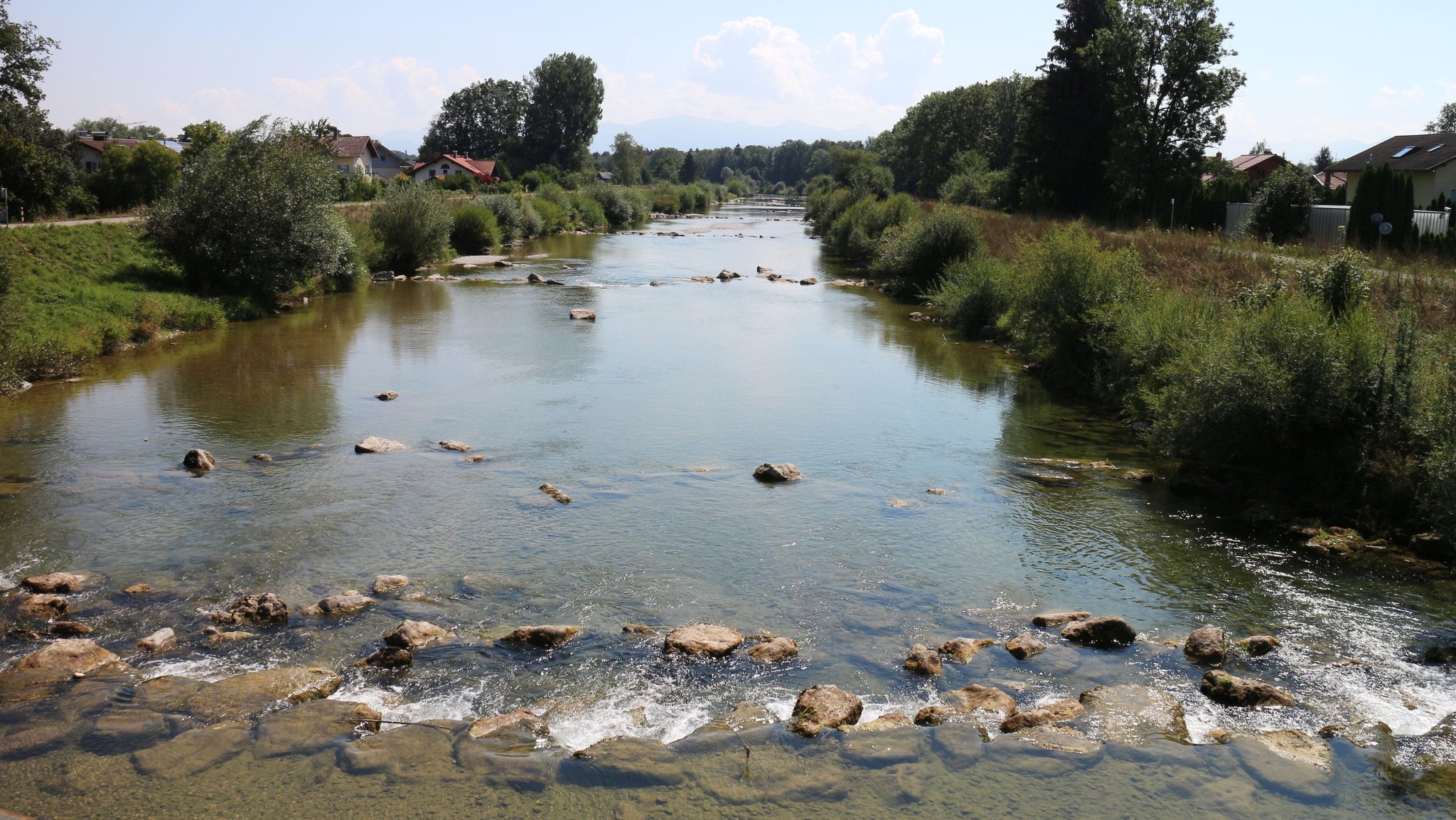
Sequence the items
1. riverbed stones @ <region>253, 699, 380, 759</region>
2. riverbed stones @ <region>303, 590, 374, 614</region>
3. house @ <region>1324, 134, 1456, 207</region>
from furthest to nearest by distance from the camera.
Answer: house @ <region>1324, 134, 1456, 207</region> < riverbed stones @ <region>303, 590, 374, 614</region> < riverbed stones @ <region>253, 699, 380, 759</region>

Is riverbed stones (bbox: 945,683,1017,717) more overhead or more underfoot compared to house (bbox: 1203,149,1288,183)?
more underfoot

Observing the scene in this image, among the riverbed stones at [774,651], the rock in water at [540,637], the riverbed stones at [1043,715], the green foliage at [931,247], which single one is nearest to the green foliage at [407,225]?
the green foliage at [931,247]

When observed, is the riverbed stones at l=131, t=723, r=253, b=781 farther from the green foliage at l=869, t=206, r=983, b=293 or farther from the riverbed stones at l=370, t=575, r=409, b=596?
the green foliage at l=869, t=206, r=983, b=293

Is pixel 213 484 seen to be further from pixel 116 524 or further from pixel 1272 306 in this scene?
pixel 1272 306

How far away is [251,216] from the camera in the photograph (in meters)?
32.8

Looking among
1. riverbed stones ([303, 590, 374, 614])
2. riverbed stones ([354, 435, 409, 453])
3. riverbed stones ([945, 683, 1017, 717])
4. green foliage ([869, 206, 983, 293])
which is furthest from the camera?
green foliage ([869, 206, 983, 293])

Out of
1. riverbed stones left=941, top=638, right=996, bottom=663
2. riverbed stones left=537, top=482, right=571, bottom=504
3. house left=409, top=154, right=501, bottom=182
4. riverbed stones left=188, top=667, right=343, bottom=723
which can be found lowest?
riverbed stones left=941, top=638, right=996, bottom=663

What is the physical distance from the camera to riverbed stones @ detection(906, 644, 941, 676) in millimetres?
10070

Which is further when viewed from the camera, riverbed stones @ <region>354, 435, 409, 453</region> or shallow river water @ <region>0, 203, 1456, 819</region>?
riverbed stones @ <region>354, 435, 409, 453</region>

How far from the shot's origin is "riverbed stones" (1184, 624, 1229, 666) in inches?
407

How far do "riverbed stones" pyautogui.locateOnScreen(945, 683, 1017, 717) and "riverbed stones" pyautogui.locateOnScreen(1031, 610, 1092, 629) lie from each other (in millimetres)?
1810

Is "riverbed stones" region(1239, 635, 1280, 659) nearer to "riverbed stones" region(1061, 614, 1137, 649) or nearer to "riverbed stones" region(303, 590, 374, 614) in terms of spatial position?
"riverbed stones" region(1061, 614, 1137, 649)

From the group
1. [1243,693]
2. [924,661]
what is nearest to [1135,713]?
[1243,693]

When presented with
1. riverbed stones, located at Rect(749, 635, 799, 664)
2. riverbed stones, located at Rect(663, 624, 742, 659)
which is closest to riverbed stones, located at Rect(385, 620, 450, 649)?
riverbed stones, located at Rect(663, 624, 742, 659)
